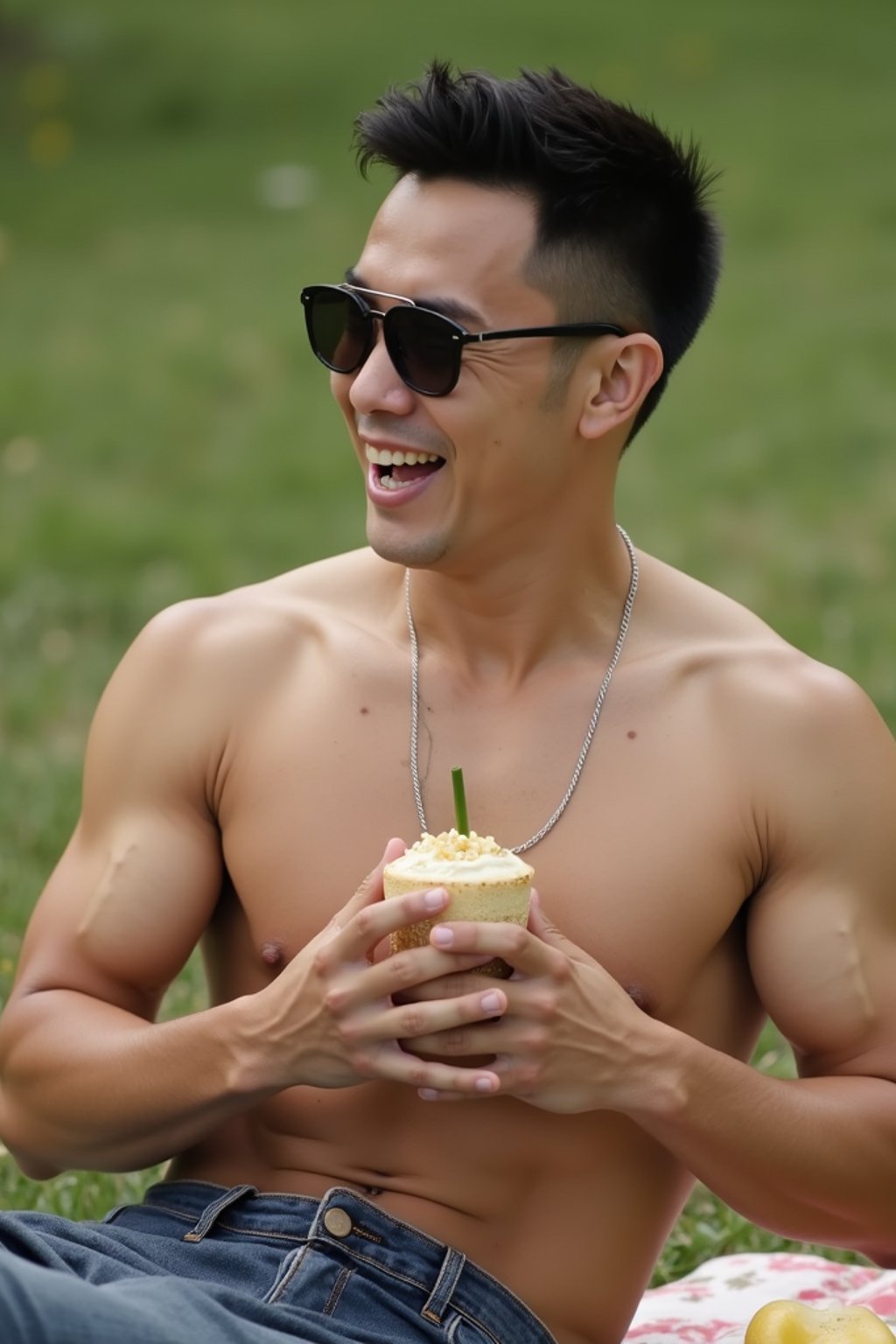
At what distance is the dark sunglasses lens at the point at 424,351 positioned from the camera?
346 centimetres

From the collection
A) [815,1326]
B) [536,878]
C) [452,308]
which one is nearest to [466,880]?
[536,878]

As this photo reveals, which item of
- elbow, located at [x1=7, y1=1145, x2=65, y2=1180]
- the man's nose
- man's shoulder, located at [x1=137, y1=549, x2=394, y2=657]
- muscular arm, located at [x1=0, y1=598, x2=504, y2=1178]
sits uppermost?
the man's nose

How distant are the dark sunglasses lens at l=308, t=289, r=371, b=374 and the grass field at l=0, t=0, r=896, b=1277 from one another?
1967 mm

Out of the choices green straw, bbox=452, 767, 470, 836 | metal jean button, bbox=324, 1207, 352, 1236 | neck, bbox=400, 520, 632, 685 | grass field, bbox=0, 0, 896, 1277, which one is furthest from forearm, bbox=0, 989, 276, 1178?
grass field, bbox=0, 0, 896, 1277

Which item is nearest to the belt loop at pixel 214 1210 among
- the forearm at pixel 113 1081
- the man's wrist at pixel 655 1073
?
the forearm at pixel 113 1081

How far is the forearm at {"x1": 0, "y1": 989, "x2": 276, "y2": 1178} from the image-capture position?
11.1 ft

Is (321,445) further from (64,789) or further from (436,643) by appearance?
(436,643)

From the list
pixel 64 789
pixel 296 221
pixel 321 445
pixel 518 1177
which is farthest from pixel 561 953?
pixel 296 221

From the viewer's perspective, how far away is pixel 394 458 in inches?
139

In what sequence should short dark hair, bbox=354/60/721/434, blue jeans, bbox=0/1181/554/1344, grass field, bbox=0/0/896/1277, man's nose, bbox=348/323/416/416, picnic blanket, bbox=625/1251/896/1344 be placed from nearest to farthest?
blue jeans, bbox=0/1181/554/1344
man's nose, bbox=348/323/416/416
short dark hair, bbox=354/60/721/434
picnic blanket, bbox=625/1251/896/1344
grass field, bbox=0/0/896/1277

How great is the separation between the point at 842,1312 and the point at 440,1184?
77 centimetres

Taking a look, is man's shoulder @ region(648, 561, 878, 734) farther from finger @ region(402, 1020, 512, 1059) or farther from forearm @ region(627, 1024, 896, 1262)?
finger @ region(402, 1020, 512, 1059)

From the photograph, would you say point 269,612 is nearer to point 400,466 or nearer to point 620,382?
point 400,466

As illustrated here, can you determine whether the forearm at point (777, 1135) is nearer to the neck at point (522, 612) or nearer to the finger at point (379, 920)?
the finger at point (379, 920)
